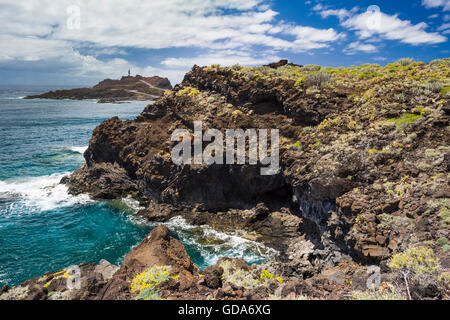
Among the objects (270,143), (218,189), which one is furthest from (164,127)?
(270,143)

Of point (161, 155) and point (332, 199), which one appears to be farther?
point (161, 155)

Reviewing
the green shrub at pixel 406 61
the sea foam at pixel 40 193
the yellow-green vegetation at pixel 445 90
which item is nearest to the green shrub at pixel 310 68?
the green shrub at pixel 406 61

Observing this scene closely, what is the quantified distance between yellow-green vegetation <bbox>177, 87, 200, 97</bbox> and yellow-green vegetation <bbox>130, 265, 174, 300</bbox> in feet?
77.5

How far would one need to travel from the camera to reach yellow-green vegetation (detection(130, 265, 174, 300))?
25.5ft

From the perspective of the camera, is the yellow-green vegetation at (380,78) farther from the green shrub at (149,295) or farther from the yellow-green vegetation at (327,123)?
the green shrub at (149,295)

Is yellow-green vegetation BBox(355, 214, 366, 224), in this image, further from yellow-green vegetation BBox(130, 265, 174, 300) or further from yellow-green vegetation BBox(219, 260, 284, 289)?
yellow-green vegetation BBox(130, 265, 174, 300)

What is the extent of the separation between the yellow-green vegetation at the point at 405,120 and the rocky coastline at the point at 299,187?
0.17 m

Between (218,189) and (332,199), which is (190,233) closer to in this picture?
(218,189)

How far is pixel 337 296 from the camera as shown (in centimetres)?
811

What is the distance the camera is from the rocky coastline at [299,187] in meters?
8.66

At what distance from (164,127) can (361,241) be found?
2391 centimetres

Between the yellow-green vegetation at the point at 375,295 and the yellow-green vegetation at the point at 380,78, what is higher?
the yellow-green vegetation at the point at 380,78

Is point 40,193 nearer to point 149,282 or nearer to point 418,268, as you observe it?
point 149,282

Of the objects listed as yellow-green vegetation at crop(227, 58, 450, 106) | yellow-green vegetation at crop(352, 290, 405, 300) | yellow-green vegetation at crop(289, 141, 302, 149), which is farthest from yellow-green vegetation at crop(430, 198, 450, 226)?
yellow-green vegetation at crop(289, 141, 302, 149)
